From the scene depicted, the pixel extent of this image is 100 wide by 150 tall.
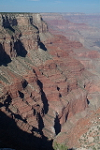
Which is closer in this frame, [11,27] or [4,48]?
[4,48]

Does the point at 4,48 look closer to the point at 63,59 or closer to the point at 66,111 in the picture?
the point at 66,111

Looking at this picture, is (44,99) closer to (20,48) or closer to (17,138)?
(20,48)

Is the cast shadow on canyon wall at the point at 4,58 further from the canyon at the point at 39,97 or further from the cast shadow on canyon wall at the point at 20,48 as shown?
the cast shadow on canyon wall at the point at 20,48

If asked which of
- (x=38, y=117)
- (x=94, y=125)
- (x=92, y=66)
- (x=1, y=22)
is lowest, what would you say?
(x=92, y=66)

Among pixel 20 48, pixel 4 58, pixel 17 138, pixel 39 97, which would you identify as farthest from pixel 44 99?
pixel 17 138

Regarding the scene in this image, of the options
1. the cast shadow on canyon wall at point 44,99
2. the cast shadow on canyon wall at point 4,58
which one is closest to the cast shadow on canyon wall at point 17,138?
the cast shadow on canyon wall at point 44,99

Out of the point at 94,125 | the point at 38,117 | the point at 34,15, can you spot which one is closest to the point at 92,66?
the point at 34,15

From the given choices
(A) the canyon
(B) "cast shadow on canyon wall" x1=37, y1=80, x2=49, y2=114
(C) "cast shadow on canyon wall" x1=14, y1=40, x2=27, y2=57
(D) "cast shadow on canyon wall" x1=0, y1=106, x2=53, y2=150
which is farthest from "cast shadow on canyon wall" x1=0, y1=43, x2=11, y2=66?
(D) "cast shadow on canyon wall" x1=0, y1=106, x2=53, y2=150

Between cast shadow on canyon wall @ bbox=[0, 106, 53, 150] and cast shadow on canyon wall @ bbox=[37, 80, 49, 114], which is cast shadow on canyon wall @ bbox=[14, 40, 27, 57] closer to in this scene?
cast shadow on canyon wall @ bbox=[37, 80, 49, 114]
